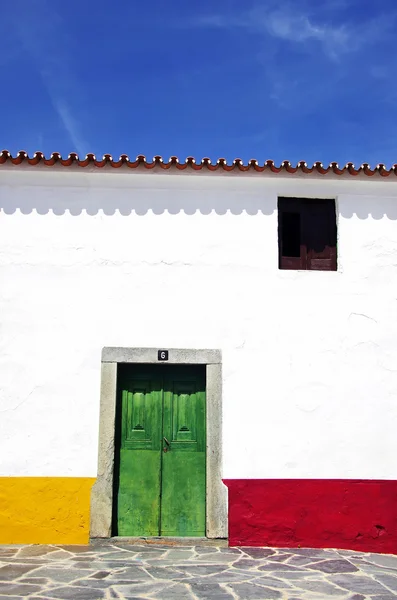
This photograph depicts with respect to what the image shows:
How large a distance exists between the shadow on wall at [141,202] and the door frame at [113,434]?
1.70m

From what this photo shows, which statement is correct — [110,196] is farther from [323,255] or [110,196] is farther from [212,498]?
[212,498]

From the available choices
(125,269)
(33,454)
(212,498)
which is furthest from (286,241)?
(33,454)

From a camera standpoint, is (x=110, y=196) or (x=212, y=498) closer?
(x=212, y=498)

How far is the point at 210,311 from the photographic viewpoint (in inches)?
290

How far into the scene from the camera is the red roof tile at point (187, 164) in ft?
24.2

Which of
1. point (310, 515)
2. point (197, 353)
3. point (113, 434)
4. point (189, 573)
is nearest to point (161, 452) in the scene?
point (113, 434)

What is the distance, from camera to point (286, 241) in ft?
25.5

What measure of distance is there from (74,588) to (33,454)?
2046 millimetres

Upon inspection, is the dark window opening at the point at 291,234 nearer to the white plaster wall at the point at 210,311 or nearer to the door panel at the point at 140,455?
the white plaster wall at the point at 210,311

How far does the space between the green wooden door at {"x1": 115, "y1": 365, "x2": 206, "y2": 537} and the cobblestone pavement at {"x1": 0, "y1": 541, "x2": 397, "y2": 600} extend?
0.33 m

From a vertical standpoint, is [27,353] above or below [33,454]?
above

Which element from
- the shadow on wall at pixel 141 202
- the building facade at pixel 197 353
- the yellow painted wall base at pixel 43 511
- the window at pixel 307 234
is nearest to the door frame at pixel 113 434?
the building facade at pixel 197 353

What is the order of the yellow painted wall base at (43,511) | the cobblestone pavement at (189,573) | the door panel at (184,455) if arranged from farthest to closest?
1. the door panel at (184,455)
2. the yellow painted wall base at (43,511)
3. the cobblestone pavement at (189,573)

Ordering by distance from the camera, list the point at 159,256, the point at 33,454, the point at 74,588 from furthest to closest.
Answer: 1. the point at 159,256
2. the point at 33,454
3. the point at 74,588
